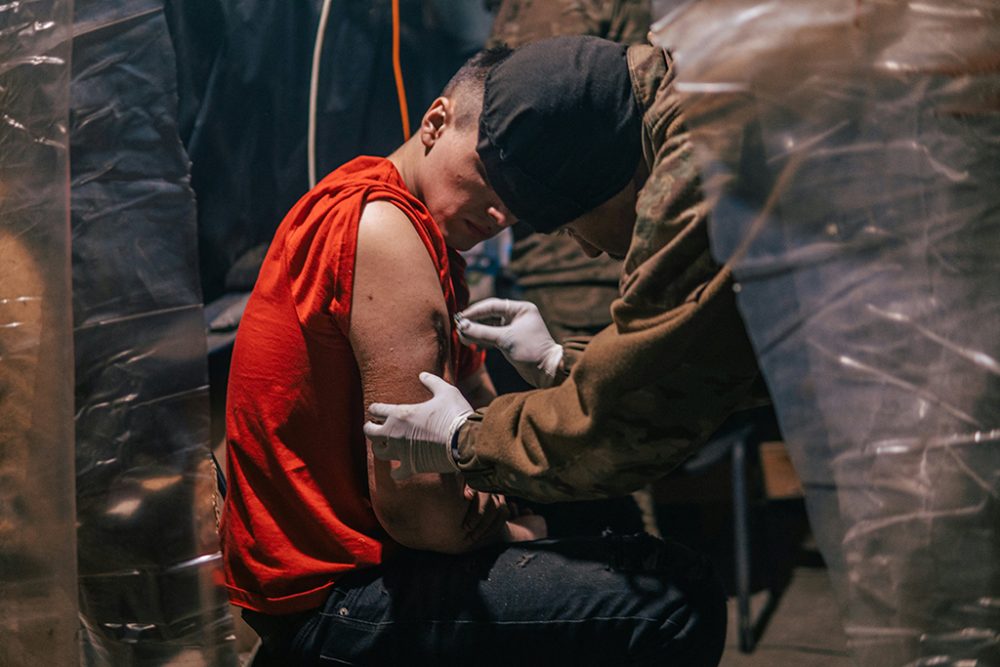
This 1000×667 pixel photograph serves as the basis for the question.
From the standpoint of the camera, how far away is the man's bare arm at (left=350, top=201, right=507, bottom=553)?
128cm

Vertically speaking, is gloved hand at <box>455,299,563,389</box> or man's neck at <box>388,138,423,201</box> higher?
man's neck at <box>388,138,423,201</box>

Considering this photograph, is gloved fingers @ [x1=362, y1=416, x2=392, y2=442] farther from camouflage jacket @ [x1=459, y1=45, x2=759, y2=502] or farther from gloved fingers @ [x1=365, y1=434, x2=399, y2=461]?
camouflage jacket @ [x1=459, y1=45, x2=759, y2=502]

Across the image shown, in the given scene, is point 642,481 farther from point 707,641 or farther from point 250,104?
point 250,104

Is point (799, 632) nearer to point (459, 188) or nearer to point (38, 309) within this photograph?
point (459, 188)

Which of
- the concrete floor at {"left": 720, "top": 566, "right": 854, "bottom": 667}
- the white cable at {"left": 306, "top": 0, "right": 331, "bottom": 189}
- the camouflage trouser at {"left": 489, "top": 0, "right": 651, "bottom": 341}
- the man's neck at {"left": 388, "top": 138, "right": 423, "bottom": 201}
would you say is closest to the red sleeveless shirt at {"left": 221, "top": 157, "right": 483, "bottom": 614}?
the man's neck at {"left": 388, "top": 138, "right": 423, "bottom": 201}

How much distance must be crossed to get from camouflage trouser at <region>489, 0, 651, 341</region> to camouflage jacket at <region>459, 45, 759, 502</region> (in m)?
1.09

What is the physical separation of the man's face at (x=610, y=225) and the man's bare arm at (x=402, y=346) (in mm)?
231

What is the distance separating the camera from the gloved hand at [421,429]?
1.26m

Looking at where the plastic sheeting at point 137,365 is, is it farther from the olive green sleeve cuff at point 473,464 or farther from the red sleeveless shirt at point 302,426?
the olive green sleeve cuff at point 473,464

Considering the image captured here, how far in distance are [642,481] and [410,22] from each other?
4.57ft

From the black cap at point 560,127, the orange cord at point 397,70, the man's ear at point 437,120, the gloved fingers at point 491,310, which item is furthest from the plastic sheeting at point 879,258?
the orange cord at point 397,70

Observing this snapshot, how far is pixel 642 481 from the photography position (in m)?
1.13

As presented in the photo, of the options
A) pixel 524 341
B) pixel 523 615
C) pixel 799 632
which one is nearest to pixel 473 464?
pixel 523 615

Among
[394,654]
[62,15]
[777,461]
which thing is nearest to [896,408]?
[394,654]
